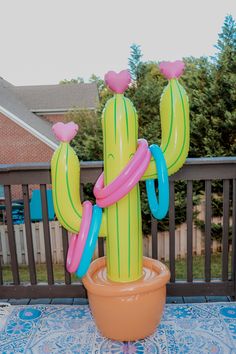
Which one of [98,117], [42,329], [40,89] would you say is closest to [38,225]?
[98,117]

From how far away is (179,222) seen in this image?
557 centimetres

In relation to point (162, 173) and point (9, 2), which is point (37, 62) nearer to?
point (9, 2)

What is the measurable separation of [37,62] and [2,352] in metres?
21.0

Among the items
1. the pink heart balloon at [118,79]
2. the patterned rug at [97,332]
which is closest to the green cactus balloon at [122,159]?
the pink heart balloon at [118,79]

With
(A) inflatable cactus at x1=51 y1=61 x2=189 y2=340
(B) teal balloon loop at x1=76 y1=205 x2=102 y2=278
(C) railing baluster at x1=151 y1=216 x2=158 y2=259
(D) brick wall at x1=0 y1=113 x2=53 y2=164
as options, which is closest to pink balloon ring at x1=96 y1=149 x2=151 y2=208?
(A) inflatable cactus at x1=51 y1=61 x2=189 y2=340

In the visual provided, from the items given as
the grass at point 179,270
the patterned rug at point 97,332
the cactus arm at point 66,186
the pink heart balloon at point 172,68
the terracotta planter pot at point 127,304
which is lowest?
the grass at point 179,270

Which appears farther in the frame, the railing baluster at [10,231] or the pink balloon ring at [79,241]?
the railing baluster at [10,231]

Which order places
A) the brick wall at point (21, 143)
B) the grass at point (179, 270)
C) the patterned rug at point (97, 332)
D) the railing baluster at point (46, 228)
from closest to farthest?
1. the patterned rug at point (97, 332)
2. the railing baluster at point (46, 228)
3. the grass at point (179, 270)
4. the brick wall at point (21, 143)

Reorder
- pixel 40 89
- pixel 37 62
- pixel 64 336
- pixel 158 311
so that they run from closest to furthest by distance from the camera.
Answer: pixel 158 311
pixel 64 336
pixel 40 89
pixel 37 62

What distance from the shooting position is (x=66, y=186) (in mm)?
1671

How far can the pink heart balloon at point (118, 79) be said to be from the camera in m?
1.60

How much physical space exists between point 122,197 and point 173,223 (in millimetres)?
874

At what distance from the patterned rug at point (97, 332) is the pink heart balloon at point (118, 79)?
1.36 meters

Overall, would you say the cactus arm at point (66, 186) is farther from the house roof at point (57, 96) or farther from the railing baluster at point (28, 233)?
the house roof at point (57, 96)
